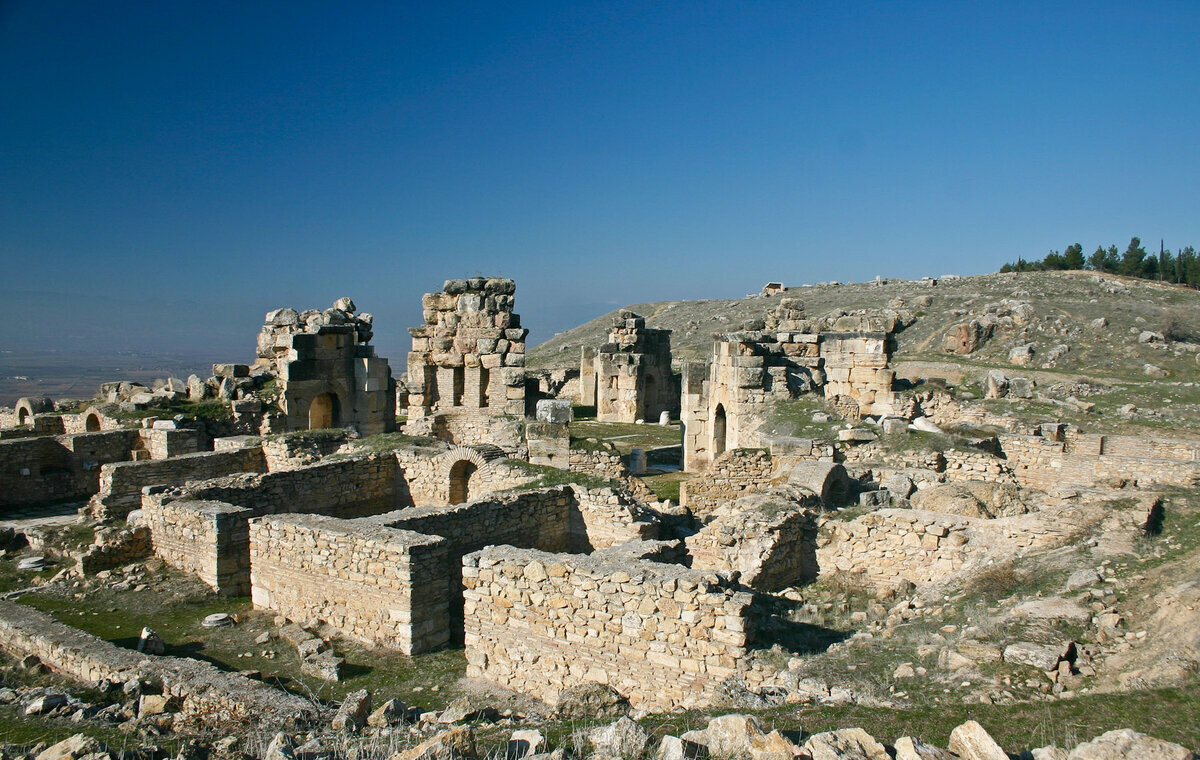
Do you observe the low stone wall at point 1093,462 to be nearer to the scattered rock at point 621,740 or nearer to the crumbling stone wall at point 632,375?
the scattered rock at point 621,740

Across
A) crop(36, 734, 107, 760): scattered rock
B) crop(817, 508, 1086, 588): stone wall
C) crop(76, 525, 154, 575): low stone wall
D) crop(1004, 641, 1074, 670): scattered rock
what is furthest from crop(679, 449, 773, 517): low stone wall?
crop(36, 734, 107, 760): scattered rock

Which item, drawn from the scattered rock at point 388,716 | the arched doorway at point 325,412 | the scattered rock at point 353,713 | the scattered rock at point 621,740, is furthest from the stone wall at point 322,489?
the scattered rock at point 621,740

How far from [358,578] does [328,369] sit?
1173cm

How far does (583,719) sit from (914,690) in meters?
2.42

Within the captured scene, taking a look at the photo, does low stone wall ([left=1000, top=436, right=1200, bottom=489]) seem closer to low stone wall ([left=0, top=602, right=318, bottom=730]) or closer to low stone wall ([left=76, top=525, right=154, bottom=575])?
low stone wall ([left=0, top=602, right=318, bottom=730])

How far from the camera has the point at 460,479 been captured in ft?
43.5

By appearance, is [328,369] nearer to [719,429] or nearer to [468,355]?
[468,355]

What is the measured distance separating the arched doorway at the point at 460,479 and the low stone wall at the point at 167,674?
5894 mm

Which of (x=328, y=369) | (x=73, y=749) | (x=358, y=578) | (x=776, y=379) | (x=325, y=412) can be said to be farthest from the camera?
(x=325, y=412)

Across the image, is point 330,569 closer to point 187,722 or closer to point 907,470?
point 187,722

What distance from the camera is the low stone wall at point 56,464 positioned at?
49.9ft

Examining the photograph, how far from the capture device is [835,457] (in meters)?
13.0

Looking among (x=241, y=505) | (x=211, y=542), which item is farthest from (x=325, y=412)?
(x=211, y=542)

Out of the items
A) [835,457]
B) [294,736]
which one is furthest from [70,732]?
[835,457]
